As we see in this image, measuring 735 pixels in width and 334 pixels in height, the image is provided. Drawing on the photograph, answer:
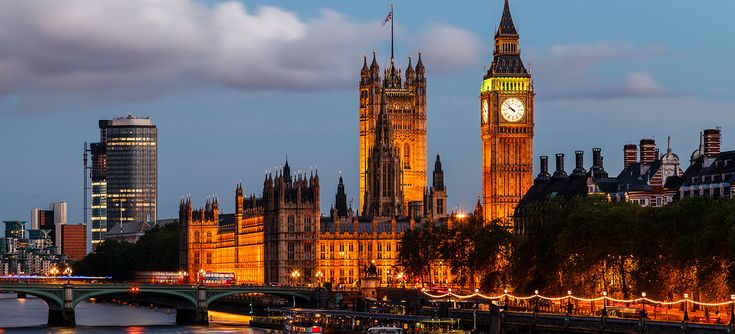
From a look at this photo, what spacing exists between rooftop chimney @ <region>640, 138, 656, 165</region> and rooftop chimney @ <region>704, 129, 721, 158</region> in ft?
42.8

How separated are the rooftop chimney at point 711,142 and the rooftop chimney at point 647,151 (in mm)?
13060

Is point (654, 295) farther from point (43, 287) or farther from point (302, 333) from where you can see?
point (43, 287)

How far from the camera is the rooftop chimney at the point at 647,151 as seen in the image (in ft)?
527

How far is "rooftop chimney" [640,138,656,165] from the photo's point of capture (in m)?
160

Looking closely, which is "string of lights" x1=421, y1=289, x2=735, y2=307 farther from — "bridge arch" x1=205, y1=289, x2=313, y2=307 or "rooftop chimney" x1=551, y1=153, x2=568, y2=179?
"rooftop chimney" x1=551, y1=153, x2=568, y2=179

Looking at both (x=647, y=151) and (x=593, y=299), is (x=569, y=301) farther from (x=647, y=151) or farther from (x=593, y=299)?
(x=647, y=151)

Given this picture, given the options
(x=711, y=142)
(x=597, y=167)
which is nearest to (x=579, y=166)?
(x=597, y=167)

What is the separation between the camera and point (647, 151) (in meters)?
161

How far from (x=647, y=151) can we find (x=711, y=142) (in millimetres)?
14120

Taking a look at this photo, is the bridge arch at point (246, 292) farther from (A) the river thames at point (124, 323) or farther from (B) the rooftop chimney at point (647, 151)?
(B) the rooftop chimney at point (647, 151)

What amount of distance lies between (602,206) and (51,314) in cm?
5484

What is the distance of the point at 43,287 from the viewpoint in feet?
511

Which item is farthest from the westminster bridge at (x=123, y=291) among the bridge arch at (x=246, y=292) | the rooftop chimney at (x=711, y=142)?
the rooftop chimney at (x=711, y=142)

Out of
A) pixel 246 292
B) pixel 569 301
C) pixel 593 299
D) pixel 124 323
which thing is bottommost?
pixel 124 323
